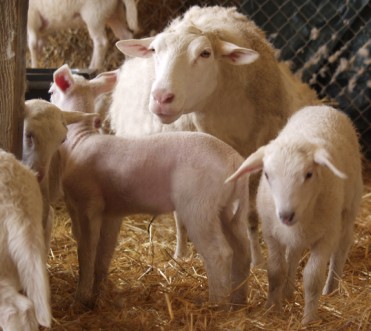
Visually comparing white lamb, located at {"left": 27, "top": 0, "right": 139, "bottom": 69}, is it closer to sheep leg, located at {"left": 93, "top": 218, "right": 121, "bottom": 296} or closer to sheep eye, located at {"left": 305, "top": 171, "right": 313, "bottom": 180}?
sheep leg, located at {"left": 93, "top": 218, "right": 121, "bottom": 296}

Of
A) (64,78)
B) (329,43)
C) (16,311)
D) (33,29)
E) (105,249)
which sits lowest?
(33,29)

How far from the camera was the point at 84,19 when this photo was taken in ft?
22.4

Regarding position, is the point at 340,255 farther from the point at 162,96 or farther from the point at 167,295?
the point at 162,96

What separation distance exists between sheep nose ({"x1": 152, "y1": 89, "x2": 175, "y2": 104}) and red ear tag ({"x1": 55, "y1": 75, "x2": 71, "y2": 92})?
440 mm

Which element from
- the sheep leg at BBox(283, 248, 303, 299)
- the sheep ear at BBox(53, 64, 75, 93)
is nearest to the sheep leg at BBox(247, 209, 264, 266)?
the sheep leg at BBox(283, 248, 303, 299)

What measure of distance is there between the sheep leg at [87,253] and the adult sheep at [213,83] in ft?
2.29

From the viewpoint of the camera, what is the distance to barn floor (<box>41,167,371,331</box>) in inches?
133

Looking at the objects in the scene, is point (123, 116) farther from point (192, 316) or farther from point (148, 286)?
point (192, 316)

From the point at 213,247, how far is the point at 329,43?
4109mm

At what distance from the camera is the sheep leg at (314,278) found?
3.38 metres

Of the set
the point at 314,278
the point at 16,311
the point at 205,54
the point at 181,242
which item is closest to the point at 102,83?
the point at 205,54

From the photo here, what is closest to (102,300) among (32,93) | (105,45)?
(32,93)

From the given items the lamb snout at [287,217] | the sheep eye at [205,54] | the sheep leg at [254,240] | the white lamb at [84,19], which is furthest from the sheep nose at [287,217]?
the white lamb at [84,19]

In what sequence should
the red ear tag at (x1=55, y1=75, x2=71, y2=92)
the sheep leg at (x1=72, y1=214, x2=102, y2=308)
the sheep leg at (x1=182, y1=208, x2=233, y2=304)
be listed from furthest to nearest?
the red ear tag at (x1=55, y1=75, x2=71, y2=92) → the sheep leg at (x1=72, y1=214, x2=102, y2=308) → the sheep leg at (x1=182, y1=208, x2=233, y2=304)
